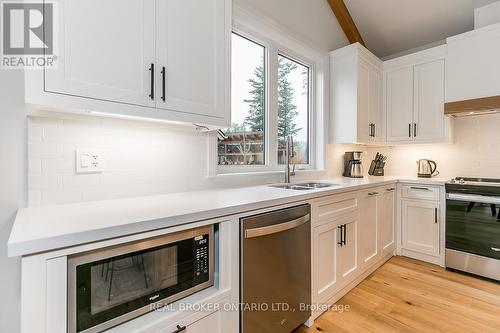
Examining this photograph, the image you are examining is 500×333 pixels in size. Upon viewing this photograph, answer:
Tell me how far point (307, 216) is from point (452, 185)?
1885 millimetres

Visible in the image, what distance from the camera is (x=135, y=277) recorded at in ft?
3.16

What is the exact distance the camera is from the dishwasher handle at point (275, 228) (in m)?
1.30

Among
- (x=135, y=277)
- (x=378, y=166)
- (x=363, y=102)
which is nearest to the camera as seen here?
(x=135, y=277)

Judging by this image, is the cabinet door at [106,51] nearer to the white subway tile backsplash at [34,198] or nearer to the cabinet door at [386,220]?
the white subway tile backsplash at [34,198]

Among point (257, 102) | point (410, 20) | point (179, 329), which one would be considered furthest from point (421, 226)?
point (179, 329)

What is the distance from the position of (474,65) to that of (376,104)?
0.97 m

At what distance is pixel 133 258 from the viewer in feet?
3.12

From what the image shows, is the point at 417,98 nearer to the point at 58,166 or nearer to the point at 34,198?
the point at 58,166

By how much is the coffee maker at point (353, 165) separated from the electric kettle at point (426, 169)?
0.82 m

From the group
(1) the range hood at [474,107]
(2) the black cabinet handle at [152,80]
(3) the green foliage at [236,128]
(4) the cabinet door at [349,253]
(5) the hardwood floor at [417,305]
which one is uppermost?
(1) the range hood at [474,107]

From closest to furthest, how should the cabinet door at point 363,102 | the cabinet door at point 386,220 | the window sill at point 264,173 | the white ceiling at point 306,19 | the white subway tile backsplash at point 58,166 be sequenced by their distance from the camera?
1. the white subway tile backsplash at point 58,166
2. the window sill at point 264,173
3. the white ceiling at point 306,19
4. the cabinet door at point 386,220
5. the cabinet door at point 363,102

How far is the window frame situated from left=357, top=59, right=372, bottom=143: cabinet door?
39 cm

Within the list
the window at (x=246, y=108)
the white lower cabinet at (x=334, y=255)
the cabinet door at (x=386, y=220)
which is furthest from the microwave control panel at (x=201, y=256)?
the cabinet door at (x=386, y=220)

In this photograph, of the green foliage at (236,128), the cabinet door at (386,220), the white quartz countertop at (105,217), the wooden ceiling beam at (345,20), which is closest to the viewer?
the white quartz countertop at (105,217)
